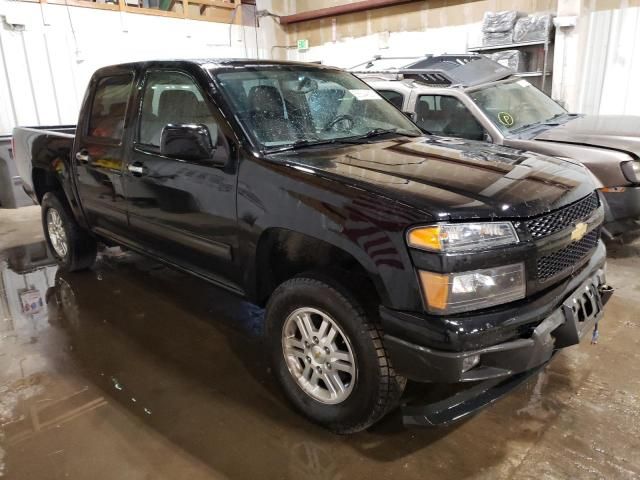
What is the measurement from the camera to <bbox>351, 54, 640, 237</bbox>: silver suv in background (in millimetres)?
4191

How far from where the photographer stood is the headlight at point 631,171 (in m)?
4.10

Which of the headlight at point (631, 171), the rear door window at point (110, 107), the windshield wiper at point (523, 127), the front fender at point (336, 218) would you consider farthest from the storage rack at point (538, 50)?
the front fender at point (336, 218)

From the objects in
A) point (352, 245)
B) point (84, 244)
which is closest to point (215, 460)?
point (352, 245)

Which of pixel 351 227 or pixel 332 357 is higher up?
pixel 351 227

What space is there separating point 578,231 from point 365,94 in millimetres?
1757

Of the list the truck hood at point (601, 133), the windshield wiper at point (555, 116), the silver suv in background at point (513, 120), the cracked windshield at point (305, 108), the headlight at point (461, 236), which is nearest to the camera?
the headlight at point (461, 236)

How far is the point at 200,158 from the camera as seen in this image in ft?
8.60

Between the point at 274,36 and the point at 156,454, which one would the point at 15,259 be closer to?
the point at 156,454

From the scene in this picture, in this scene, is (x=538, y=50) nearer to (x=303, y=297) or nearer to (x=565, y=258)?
(x=565, y=258)

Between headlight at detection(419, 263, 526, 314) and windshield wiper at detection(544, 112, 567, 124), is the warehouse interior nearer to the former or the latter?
headlight at detection(419, 263, 526, 314)

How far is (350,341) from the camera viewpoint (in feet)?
6.89

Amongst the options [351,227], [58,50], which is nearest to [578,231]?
[351,227]

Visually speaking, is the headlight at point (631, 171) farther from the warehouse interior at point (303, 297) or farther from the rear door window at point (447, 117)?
the rear door window at point (447, 117)

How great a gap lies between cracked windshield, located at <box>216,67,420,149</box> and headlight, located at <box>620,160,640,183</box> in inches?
81.6
